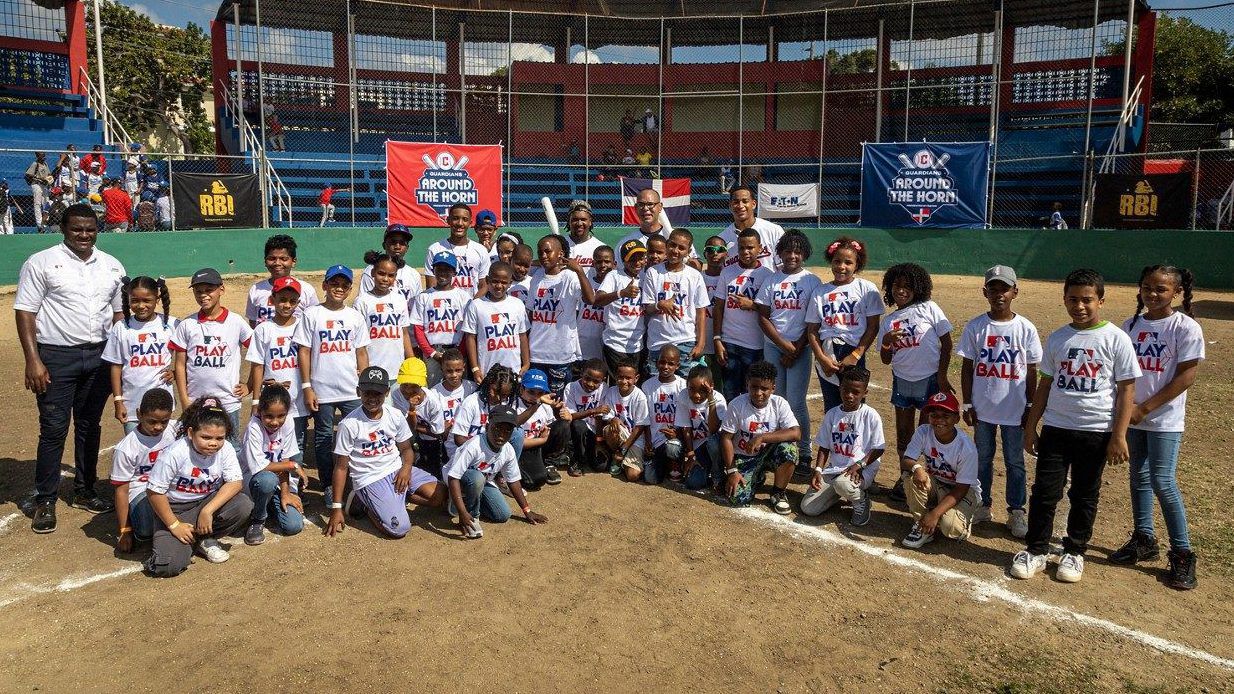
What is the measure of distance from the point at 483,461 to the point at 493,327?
148cm

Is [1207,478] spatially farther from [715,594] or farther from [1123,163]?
[1123,163]

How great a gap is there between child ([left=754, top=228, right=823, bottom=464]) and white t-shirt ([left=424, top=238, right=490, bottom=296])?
2.95 m

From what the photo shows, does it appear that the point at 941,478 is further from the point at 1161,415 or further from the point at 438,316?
the point at 438,316

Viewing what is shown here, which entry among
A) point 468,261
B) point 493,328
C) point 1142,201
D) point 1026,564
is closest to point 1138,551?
point 1026,564

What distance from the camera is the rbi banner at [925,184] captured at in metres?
20.8

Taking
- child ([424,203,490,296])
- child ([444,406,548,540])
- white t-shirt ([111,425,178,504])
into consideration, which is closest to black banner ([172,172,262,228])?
child ([424,203,490,296])

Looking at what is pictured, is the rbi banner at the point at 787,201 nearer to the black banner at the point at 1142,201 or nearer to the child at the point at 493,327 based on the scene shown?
the black banner at the point at 1142,201

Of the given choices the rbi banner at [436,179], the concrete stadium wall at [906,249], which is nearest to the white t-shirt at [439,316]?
the concrete stadium wall at [906,249]

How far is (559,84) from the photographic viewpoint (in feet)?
90.3

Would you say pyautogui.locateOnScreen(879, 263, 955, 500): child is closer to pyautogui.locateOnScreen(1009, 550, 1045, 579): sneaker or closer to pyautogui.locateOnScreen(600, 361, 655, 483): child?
pyautogui.locateOnScreen(1009, 550, 1045, 579): sneaker

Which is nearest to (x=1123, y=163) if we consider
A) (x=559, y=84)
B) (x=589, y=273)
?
(x=559, y=84)

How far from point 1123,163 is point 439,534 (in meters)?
21.2

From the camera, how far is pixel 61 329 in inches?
251

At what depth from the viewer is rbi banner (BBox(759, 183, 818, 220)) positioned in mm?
22906
